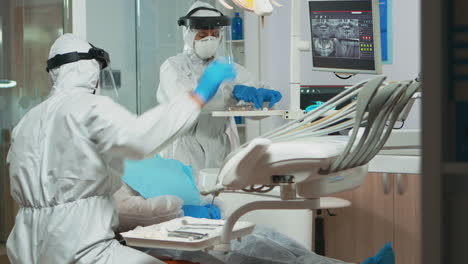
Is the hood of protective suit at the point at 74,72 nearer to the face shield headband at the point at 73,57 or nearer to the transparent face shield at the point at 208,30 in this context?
the face shield headband at the point at 73,57

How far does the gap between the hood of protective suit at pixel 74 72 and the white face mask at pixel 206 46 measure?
1.71m

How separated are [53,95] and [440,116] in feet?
6.16

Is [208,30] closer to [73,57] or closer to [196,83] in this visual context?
[196,83]


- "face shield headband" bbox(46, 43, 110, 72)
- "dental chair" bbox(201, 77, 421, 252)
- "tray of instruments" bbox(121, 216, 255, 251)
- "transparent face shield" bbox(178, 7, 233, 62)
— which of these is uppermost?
"transparent face shield" bbox(178, 7, 233, 62)

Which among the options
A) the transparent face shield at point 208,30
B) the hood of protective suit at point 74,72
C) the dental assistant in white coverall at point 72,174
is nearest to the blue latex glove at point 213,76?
the dental assistant in white coverall at point 72,174

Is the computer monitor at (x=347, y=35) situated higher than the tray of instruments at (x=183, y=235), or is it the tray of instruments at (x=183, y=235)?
the computer monitor at (x=347, y=35)

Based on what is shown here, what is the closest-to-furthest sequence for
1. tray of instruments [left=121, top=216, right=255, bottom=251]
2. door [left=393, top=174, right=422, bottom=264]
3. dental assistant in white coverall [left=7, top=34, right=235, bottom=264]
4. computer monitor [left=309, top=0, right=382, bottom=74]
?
tray of instruments [left=121, top=216, right=255, bottom=251], dental assistant in white coverall [left=7, top=34, right=235, bottom=264], computer monitor [left=309, top=0, right=382, bottom=74], door [left=393, top=174, right=422, bottom=264]

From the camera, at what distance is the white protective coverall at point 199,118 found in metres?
3.98

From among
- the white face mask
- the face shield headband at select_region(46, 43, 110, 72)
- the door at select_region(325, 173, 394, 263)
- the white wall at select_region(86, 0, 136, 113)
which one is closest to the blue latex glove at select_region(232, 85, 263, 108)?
the white face mask

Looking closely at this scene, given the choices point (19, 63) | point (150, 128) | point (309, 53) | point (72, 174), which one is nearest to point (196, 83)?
point (19, 63)

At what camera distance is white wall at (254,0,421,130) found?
4.79 m

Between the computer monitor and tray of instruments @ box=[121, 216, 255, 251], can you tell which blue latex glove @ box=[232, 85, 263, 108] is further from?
tray of instruments @ box=[121, 216, 255, 251]

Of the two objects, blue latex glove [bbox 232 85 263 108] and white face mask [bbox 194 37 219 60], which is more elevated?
white face mask [bbox 194 37 219 60]

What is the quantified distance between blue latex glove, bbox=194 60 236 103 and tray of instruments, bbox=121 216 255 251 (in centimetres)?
43
